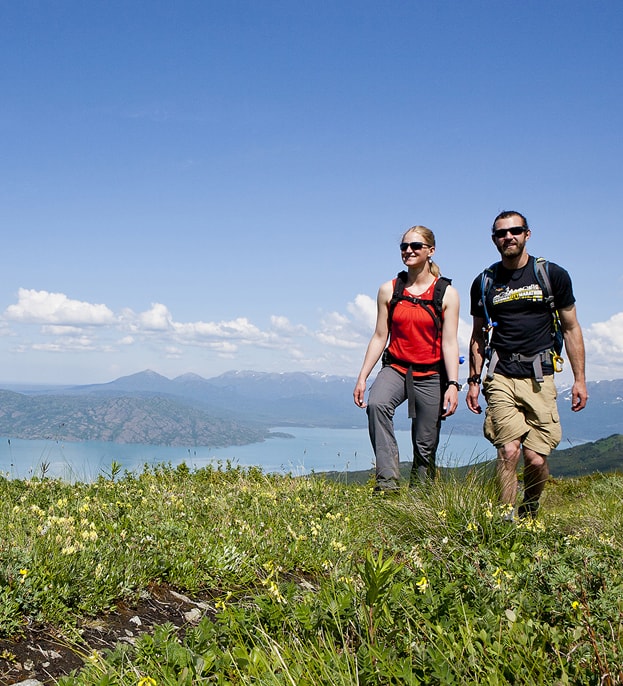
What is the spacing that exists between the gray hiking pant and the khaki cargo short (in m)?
0.74

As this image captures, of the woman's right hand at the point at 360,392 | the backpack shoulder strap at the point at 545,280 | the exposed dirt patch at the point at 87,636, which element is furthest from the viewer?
the woman's right hand at the point at 360,392

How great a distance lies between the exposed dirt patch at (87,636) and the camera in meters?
3.28

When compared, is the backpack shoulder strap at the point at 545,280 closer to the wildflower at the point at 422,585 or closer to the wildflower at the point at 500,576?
the wildflower at the point at 500,576

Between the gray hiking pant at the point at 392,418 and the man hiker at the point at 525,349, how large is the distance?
2.23 feet

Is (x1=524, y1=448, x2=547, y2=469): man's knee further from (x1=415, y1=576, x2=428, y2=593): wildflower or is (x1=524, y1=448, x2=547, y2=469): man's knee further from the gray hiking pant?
(x1=415, y1=576, x2=428, y2=593): wildflower

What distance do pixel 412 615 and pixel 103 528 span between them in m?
2.91

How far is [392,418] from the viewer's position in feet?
25.1

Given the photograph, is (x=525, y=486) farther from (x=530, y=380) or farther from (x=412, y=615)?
(x=412, y=615)

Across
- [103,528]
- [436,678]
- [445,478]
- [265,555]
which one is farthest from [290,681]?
[445,478]

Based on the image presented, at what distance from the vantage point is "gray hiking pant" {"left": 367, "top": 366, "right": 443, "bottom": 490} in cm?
753

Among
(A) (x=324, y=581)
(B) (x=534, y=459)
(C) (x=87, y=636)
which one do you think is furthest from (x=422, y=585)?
(B) (x=534, y=459)

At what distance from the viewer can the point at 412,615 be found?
123 inches

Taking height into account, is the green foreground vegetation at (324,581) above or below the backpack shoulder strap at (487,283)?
below

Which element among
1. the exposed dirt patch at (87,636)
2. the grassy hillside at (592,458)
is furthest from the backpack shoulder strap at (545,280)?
the grassy hillside at (592,458)
